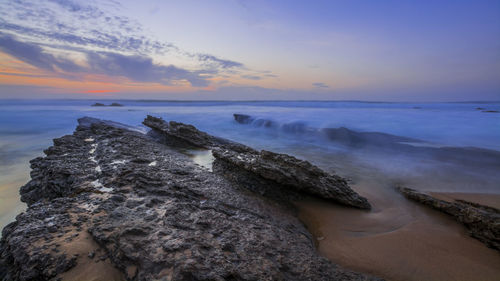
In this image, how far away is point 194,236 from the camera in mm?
2295

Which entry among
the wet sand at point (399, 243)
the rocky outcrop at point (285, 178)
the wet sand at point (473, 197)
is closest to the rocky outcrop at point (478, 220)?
the wet sand at point (399, 243)

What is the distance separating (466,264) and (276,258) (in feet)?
8.88

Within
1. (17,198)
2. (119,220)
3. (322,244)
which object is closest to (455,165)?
(322,244)

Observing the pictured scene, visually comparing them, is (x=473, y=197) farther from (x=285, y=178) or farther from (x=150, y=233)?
(x=150, y=233)

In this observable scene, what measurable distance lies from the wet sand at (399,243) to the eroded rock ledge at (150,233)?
0.43m

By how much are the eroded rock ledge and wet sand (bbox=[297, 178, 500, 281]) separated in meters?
0.43

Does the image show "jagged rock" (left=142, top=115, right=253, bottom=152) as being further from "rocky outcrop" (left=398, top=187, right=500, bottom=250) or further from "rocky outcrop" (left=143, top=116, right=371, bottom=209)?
"rocky outcrop" (left=398, top=187, right=500, bottom=250)

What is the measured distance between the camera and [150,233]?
228 centimetres

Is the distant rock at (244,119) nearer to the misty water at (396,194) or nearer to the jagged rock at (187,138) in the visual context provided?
the misty water at (396,194)

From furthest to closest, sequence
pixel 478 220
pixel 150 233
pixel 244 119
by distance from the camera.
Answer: pixel 244 119 → pixel 478 220 → pixel 150 233

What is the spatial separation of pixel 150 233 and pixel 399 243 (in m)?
3.48

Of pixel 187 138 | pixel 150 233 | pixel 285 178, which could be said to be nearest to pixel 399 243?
pixel 285 178

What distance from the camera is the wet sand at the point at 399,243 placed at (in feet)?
9.16

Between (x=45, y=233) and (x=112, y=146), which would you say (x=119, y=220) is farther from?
(x=112, y=146)
